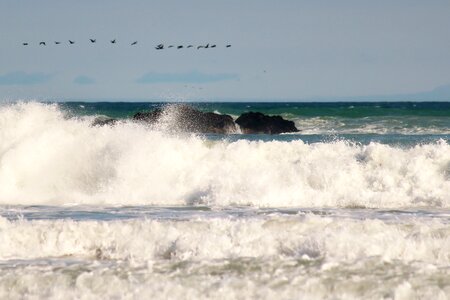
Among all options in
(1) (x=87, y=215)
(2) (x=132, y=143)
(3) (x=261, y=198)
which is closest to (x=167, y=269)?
(1) (x=87, y=215)

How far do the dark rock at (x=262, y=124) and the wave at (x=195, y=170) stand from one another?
2293 cm

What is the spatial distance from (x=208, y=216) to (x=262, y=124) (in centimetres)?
3134

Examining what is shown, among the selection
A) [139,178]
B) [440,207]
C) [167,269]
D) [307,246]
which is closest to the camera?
[167,269]

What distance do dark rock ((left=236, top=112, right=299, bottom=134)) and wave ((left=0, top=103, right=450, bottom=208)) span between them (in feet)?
75.2

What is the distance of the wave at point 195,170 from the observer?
17.9m

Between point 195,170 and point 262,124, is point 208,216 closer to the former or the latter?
point 195,170

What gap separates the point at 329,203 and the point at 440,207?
2.27m

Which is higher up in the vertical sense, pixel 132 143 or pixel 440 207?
pixel 132 143

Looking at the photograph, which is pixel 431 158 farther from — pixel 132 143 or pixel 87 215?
pixel 87 215

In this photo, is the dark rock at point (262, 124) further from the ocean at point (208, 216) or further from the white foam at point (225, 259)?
the white foam at point (225, 259)

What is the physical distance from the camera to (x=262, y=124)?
45.8 metres

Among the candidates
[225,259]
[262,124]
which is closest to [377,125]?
[262,124]

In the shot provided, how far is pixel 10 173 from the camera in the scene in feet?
67.3

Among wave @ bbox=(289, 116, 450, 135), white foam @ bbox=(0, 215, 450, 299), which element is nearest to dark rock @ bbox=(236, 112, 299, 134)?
wave @ bbox=(289, 116, 450, 135)
